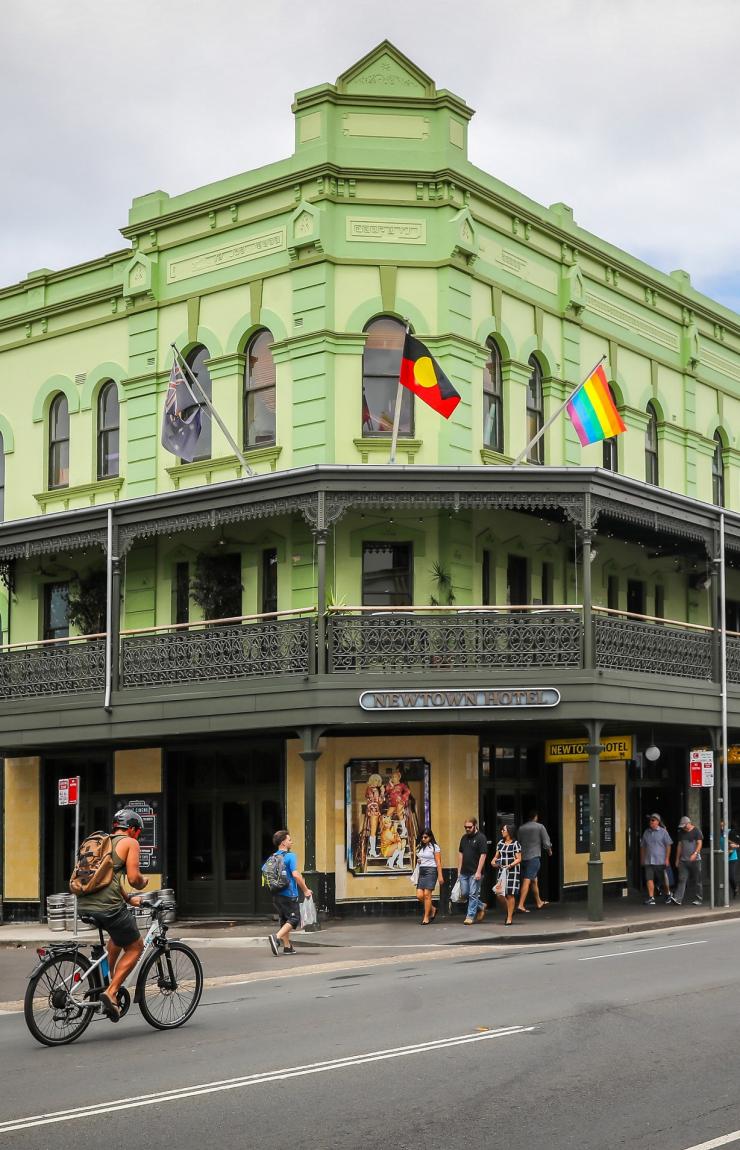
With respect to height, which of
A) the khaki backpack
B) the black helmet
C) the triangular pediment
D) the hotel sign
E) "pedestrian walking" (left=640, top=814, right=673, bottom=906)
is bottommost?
"pedestrian walking" (left=640, top=814, right=673, bottom=906)

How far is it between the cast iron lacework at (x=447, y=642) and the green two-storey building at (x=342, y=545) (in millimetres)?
48

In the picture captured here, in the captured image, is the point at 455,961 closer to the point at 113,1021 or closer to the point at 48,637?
the point at 113,1021

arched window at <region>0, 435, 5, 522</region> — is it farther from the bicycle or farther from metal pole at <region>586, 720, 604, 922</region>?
the bicycle

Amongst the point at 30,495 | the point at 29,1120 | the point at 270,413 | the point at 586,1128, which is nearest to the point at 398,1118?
the point at 586,1128

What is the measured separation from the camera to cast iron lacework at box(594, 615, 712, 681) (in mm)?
23203

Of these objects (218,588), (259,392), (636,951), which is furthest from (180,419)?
(636,951)

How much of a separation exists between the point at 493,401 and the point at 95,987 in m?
16.4

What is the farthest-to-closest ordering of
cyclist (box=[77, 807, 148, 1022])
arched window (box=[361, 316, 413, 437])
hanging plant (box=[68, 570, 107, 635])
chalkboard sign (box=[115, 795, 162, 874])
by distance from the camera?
1. hanging plant (box=[68, 570, 107, 635])
2. chalkboard sign (box=[115, 795, 162, 874])
3. arched window (box=[361, 316, 413, 437])
4. cyclist (box=[77, 807, 148, 1022])

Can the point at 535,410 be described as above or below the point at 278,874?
above

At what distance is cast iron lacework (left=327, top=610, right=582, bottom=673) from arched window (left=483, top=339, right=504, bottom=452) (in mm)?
4176

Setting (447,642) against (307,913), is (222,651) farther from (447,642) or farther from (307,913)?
(307,913)

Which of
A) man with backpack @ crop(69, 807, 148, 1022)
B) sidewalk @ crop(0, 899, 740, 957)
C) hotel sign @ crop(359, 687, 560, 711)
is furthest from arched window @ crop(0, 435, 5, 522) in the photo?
man with backpack @ crop(69, 807, 148, 1022)

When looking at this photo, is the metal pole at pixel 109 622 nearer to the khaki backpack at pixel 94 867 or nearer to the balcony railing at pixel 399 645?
the balcony railing at pixel 399 645

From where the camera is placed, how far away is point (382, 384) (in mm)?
24719
